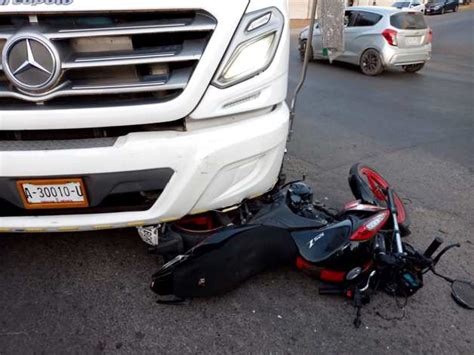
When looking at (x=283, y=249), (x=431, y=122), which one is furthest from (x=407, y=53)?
(x=283, y=249)

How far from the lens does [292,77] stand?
948cm

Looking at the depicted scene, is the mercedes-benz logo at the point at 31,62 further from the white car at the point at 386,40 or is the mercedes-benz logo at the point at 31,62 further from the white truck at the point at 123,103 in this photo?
the white car at the point at 386,40

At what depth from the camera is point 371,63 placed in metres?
10.1

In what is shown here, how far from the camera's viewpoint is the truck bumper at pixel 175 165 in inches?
Answer: 70.0

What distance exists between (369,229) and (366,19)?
388 inches

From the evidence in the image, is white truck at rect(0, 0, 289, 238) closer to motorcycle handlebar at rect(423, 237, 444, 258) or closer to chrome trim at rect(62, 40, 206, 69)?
chrome trim at rect(62, 40, 206, 69)

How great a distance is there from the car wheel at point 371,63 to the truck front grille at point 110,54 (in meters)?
9.26

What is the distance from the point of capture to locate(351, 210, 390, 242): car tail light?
2.06 meters

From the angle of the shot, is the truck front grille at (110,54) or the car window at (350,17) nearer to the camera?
the truck front grille at (110,54)

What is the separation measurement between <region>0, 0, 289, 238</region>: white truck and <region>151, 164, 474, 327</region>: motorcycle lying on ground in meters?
0.30

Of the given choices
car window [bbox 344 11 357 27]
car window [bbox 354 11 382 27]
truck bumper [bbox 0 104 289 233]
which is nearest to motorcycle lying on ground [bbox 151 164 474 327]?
truck bumper [bbox 0 104 289 233]

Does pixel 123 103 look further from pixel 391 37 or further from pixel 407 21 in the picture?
pixel 407 21

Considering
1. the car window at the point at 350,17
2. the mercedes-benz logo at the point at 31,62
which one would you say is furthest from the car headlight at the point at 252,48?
the car window at the point at 350,17

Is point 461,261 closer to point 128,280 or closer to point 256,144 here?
point 256,144
